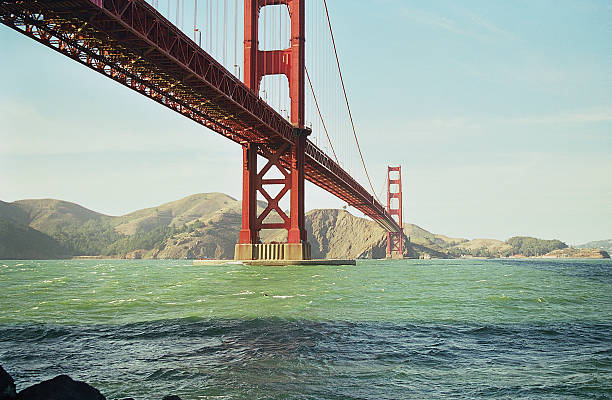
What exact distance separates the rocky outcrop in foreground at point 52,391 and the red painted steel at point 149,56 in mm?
18760

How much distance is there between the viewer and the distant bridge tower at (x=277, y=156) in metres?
46.5

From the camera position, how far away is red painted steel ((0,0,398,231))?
72.6 feet

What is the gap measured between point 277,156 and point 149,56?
2075 cm

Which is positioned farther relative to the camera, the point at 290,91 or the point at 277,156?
the point at 290,91

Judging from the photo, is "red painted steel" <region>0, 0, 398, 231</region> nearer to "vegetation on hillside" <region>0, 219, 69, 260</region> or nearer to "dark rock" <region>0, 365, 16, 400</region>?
"dark rock" <region>0, 365, 16, 400</region>

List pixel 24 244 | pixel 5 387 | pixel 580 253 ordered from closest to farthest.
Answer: pixel 5 387 < pixel 24 244 < pixel 580 253

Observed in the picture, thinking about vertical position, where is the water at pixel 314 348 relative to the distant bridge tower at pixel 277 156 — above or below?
below

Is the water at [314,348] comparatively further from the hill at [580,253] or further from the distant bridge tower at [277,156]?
the hill at [580,253]

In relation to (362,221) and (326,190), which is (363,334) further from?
(362,221)

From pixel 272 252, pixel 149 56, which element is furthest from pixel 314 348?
pixel 272 252

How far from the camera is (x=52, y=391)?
4766mm

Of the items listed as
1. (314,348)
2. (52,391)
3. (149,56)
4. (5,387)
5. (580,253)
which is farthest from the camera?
(580,253)

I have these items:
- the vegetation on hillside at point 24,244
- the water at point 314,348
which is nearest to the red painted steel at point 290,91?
the water at point 314,348

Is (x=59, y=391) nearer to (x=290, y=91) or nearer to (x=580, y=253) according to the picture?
(x=290, y=91)
